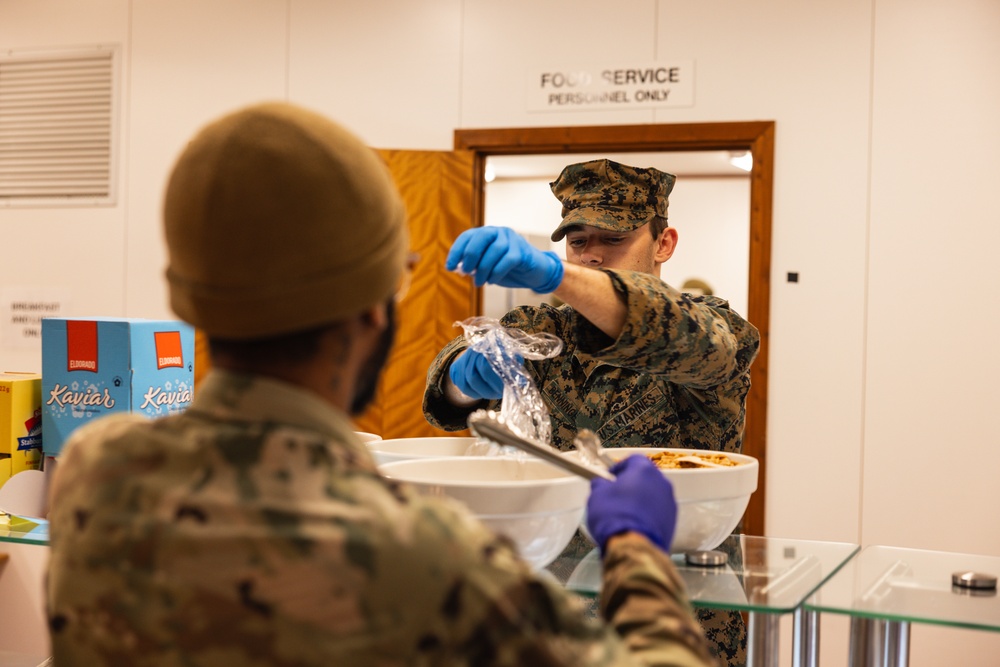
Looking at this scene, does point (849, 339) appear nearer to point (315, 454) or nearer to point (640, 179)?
point (640, 179)

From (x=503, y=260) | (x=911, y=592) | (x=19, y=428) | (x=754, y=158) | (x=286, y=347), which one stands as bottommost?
(x=911, y=592)

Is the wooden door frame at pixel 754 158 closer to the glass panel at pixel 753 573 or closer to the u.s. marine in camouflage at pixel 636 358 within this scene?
the u.s. marine in camouflage at pixel 636 358

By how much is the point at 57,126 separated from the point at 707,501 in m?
4.54

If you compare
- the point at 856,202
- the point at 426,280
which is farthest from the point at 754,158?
the point at 426,280

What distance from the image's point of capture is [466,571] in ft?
2.50

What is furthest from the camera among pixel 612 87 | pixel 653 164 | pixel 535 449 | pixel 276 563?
pixel 653 164

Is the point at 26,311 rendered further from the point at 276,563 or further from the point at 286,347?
the point at 276,563

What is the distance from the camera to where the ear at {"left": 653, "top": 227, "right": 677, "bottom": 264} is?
226cm

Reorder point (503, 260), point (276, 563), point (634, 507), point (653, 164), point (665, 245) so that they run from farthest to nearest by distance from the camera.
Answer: point (653, 164) → point (665, 245) → point (503, 260) → point (634, 507) → point (276, 563)

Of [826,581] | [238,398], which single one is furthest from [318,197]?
[826,581]

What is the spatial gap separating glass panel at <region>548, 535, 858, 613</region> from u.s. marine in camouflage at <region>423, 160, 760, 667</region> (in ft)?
0.91

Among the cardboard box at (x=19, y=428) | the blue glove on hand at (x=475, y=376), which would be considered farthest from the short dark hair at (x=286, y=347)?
the cardboard box at (x=19, y=428)

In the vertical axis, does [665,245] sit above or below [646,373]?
above

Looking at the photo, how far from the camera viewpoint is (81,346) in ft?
6.75
